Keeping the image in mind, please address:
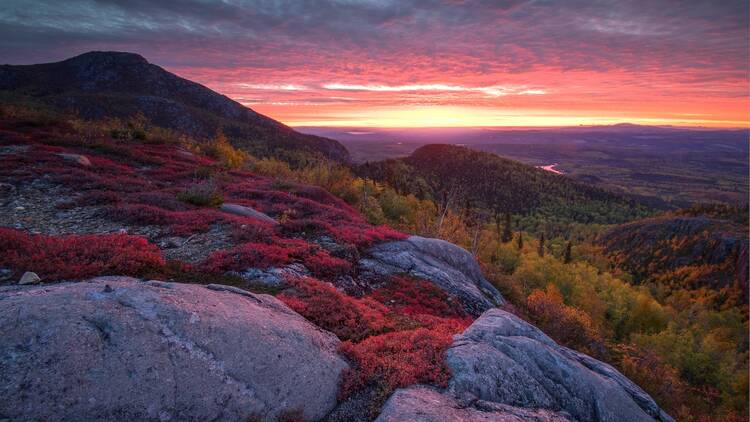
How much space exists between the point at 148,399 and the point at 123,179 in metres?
17.4

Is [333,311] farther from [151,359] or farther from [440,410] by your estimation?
[151,359]

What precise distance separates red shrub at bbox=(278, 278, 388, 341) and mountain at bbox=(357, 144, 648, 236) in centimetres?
11002

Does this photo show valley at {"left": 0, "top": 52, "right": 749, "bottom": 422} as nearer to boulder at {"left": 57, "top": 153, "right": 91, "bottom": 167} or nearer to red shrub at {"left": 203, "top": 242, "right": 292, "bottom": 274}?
red shrub at {"left": 203, "top": 242, "right": 292, "bottom": 274}

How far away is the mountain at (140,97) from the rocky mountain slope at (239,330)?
79.1m

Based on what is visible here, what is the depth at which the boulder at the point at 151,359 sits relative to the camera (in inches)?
171

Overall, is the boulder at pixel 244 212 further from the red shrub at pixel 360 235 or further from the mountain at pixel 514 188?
the mountain at pixel 514 188

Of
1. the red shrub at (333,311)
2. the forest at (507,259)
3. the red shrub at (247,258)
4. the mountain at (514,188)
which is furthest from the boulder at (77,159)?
the mountain at (514,188)

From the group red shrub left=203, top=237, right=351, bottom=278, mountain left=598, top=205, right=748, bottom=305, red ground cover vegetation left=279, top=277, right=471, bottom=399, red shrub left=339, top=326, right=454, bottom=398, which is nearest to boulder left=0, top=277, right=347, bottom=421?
red shrub left=339, top=326, right=454, bottom=398

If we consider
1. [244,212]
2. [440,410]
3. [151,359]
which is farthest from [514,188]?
[151,359]

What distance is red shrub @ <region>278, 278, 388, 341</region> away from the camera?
8.60 meters

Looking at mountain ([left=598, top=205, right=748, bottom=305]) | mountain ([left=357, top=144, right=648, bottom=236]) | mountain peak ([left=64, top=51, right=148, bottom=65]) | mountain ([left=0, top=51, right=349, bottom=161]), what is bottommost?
mountain ([left=598, top=205, right=748, bottom=305])

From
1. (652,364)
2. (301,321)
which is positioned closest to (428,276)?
(301,321)

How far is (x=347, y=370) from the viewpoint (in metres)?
6.70

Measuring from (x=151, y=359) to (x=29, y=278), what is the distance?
180 inches
